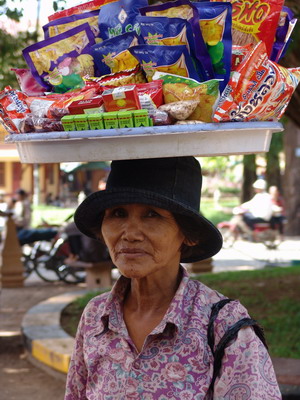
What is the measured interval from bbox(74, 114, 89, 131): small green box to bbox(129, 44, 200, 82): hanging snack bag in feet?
0.85

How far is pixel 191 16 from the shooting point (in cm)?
191

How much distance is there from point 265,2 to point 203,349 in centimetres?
94

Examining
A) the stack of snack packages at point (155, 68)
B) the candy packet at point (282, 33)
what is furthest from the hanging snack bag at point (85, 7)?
the candy packet at point (282, 33)

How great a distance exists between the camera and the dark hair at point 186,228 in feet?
6.73

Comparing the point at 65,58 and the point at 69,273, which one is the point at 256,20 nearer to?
the point at 65,58

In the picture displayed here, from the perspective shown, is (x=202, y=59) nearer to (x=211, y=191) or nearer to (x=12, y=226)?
(x=12, y=226)

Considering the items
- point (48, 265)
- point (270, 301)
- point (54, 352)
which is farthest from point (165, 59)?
point (48, 265)

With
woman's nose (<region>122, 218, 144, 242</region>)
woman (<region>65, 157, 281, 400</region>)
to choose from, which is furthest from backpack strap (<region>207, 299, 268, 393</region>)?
woman's nose (<region>122, 218, 144, 242</region>)

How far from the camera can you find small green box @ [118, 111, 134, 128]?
1735 mm

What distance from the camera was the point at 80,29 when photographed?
207 centimetres

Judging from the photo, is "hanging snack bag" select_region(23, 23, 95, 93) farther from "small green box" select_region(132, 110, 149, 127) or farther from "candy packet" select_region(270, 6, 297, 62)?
"candy packet" select_region(270, 6, 297, 62)

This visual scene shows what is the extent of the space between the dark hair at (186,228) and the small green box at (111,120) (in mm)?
389

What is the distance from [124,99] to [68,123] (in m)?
0.15

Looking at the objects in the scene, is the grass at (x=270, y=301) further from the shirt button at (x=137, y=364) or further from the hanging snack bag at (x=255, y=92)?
the hanging snack bag at (x=255, y=92)
